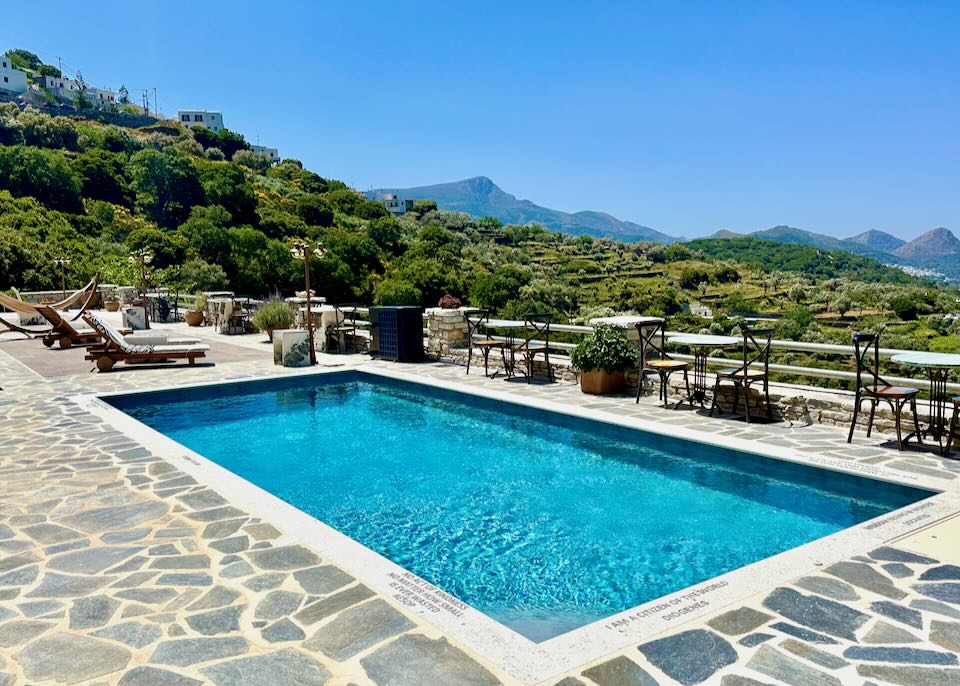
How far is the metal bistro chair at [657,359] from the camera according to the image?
747 cm

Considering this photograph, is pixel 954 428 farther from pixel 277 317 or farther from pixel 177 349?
pixel 277 317

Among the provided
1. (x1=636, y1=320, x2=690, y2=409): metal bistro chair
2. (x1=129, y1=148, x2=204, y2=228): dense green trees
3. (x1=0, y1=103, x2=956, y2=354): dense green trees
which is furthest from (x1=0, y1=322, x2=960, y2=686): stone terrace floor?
(x1=129, y1=148, x2=204, y2=228): dense green trees

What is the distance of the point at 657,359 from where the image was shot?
8594mm

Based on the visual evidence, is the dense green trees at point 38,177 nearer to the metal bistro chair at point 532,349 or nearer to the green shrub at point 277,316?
the green shrub at point 277,316

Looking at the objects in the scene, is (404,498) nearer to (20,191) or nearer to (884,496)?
(884,496)

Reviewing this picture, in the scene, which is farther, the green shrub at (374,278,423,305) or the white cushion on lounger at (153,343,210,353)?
the green shrub at (374,278,423,305)

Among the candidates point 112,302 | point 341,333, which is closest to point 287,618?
point 341,333

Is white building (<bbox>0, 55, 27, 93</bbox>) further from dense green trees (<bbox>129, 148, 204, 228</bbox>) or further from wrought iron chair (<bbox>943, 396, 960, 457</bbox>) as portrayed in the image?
wrought iron chair (<bbox>943, 396, 960, 457</bbox>)

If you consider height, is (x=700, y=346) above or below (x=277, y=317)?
below

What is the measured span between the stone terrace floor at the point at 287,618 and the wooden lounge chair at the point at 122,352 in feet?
23.1

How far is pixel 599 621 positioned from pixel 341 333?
11.0 metres

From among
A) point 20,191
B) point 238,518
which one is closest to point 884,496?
point 238,518

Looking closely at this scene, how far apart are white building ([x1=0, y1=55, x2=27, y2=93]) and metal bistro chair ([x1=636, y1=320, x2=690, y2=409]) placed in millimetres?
123385

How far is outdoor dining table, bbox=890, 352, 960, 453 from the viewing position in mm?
5180
